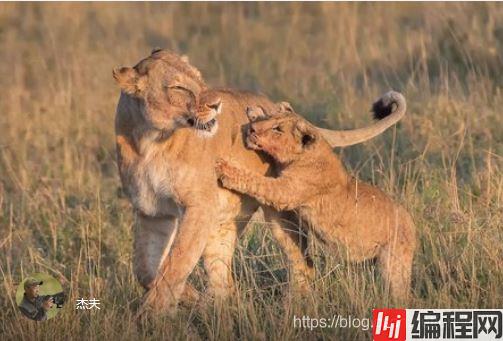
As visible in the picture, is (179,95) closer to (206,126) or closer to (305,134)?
(206,126)

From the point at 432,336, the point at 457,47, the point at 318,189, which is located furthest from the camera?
the point at 457,47

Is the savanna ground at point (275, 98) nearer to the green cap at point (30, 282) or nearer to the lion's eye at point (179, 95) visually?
the green cap at point (30, 282)

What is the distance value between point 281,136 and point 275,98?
466 centimetres

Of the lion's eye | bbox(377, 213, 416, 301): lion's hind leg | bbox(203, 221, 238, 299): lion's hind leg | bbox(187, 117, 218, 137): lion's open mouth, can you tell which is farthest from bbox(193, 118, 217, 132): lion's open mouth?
bbox(377, 213, 416, 301): lion's hind leg

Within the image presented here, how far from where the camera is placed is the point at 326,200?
6398mm

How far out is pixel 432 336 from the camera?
5.77m

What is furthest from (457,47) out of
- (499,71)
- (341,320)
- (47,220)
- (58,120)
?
(341,320)

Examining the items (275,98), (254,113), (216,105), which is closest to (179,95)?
(216,105)

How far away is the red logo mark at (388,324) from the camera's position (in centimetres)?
577

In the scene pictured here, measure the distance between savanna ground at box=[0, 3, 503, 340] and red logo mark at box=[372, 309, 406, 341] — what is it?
8 cm

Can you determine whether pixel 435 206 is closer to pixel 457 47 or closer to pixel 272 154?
pixel 272 154

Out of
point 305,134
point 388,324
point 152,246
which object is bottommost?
point 388,324

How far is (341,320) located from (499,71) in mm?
4719

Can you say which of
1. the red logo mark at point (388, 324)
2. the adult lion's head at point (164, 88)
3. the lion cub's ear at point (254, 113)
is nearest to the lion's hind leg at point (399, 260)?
the red logo mark at point (388, 324)
